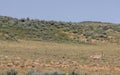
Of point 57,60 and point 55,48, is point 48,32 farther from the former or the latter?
point 57,60

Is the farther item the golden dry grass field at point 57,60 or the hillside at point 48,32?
the hillside at point 48,32

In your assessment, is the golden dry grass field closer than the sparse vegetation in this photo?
No

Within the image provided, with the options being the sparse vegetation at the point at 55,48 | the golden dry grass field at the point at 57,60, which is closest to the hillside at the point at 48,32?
the sparse vegetation at the point at 55,48

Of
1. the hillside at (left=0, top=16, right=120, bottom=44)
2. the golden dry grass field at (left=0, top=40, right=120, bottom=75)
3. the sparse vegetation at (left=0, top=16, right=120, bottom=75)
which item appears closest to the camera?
the sparse vegetation at (left=0, top=16, right=120, bottom=75)

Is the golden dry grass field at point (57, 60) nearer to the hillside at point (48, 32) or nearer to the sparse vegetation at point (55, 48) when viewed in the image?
the sparse vegetation at point (55, 48)

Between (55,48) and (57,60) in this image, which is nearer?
(57,60)

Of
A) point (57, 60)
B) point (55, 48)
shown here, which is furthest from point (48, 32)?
point (57, 60)

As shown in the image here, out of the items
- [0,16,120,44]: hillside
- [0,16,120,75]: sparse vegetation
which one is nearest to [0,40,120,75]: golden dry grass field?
[0,16,120,75]: sparse vegetation

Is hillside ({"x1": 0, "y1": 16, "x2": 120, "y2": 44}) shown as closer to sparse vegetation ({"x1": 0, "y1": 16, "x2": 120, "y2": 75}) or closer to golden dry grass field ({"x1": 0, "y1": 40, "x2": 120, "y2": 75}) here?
sparse vegetation ({"x1": 0, "y1": 16, "x2": 120, "y2": 75})

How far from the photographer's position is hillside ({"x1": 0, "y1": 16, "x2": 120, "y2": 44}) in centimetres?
4669

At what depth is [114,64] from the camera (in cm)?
2923

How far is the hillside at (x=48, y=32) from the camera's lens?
46688 millimetres

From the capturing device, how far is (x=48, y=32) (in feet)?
164

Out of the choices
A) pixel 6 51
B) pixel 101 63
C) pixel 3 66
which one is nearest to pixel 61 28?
pixel 6 51
